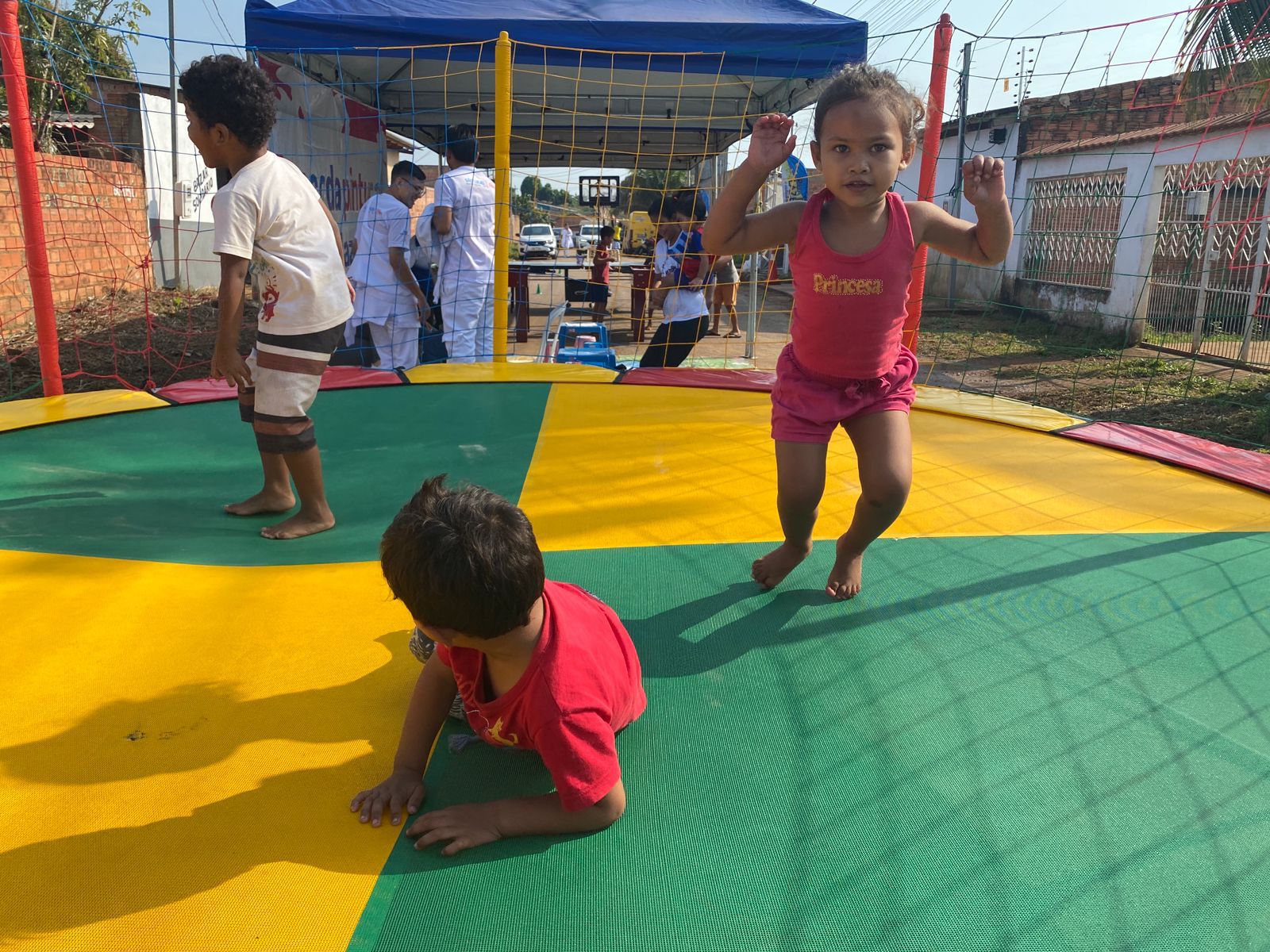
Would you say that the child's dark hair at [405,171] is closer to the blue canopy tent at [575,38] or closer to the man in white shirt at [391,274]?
the man in white shirt at [391,274]

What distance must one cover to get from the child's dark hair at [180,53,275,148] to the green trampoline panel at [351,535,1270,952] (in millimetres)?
1594

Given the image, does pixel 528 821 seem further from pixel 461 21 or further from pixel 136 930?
pixel 461 21

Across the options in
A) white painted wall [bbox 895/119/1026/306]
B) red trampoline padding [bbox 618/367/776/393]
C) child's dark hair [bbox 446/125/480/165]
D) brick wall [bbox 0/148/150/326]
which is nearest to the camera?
red trampoline padding [bbox 618/367/776/393]

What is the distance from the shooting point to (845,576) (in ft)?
7.72

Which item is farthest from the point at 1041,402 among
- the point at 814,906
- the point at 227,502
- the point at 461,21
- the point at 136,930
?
the point at 136,930

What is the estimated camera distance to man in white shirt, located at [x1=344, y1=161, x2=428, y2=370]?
6020mm

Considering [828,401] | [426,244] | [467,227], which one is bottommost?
[828,401]

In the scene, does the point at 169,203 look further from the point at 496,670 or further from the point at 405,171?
the point at 496,670

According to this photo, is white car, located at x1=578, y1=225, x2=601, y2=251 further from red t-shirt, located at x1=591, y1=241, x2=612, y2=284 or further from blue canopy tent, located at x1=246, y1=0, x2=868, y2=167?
blue canopy tent, located at x1=246, y1=0, x2=868, y2=167

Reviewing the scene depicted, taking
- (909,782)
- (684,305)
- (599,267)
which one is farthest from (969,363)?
(909,782)

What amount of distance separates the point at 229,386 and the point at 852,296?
3.28 meters

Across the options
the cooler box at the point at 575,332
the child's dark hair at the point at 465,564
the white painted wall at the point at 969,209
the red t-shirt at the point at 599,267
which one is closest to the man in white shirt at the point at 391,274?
the cooler box at the point at 575,332

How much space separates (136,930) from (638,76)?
7711 mm

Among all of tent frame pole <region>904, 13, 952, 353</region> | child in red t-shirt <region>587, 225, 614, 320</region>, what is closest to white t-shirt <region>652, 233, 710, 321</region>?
tent frame pole <region>904, 13, 952, 353</region>
